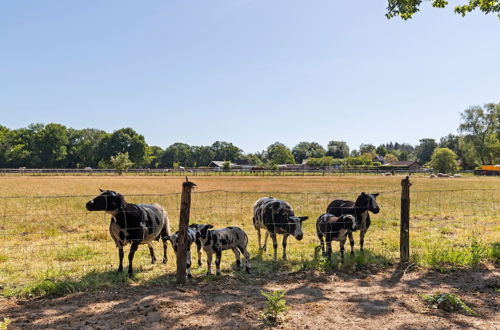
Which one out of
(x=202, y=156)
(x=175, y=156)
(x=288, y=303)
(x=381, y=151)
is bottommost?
(x=288, y=303)

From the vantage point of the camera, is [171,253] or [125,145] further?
[125,145]

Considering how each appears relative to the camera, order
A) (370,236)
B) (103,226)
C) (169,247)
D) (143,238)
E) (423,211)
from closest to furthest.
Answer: (143,238), (169,247), (370,236), (103,226), (423,211)

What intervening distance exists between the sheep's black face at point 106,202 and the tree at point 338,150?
172m

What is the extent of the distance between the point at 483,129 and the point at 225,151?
111474mm

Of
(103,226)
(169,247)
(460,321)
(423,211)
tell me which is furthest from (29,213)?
(423,211)

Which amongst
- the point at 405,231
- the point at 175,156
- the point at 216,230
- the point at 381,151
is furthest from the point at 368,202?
the point at 381,151

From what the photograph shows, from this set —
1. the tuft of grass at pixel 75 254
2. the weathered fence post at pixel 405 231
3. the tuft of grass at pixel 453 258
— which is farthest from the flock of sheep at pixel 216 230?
the tuft of grass at pixel 75 254

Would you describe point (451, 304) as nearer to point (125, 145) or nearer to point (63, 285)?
point (63, 285)

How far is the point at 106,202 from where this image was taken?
7.47 metres

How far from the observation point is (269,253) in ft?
31.4

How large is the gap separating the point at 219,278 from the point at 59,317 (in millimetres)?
3045

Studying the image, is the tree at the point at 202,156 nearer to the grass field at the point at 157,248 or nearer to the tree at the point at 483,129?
the tree at the point at 483,129

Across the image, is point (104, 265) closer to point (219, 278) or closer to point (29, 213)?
point (219, 278)

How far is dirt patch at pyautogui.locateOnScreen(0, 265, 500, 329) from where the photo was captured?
16.5 ft
